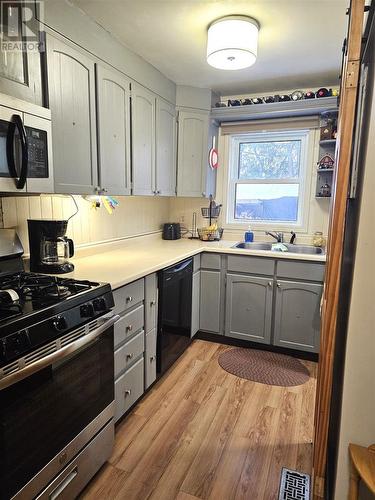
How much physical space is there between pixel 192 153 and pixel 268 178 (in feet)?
2.81

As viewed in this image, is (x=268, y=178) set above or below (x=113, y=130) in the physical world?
below

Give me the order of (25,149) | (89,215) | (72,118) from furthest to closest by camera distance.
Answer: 1. (89,215)
2. (72,118)
3. (25,149)

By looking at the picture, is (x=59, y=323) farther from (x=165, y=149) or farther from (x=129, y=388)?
(x=165, y=149)

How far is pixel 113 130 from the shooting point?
84.5 inches

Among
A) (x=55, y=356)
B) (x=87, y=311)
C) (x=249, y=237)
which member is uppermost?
(x=249, y=237)

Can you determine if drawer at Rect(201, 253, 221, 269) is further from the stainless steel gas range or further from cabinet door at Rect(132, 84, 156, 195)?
the stainless steel gas range

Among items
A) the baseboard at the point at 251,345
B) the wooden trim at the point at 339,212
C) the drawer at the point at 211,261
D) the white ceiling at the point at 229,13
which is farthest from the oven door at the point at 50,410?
the white ceiling at the point at 229,13

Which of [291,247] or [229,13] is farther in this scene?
[291,247]

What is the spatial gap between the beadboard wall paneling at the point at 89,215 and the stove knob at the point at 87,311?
744mm

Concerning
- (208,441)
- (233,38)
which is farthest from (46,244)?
(233,38)

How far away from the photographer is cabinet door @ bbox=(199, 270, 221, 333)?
2949 millimetres

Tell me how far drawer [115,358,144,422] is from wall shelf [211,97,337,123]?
7.79ft

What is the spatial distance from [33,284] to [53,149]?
0.71 meters

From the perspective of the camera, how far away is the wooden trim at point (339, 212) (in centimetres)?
102
